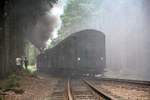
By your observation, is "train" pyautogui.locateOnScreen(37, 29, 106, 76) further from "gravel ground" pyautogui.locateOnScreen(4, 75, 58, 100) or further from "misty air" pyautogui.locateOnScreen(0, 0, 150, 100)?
"gravel ground" pyautogui.locateOnScreen(4, 75, 58, 100)

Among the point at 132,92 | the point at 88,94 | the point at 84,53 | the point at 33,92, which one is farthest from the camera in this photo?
the point at 84,53

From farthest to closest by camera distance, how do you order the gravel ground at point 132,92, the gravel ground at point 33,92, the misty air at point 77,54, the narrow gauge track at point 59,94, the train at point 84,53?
the train at point 84,53 < the misty air at point 77,54 < the gravel ground at point 33,92 < the narrow gauge track at point 59,94 < the gravel ground at point 132,92

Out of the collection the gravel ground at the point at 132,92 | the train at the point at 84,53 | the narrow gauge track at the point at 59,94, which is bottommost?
the narrow gauge track at the point at 59,94

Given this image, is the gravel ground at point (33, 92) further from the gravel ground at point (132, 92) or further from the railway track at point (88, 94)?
the gravel ground at point (132, 92)

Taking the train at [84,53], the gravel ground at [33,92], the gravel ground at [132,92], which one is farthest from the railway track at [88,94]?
the train at [84,53]

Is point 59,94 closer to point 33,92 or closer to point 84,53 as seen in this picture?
point 33,92

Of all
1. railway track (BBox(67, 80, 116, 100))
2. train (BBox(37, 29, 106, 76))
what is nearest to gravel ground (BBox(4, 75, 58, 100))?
railway track (BBox(67, 80, 116, 100))

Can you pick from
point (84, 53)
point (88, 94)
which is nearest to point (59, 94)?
point (88, 94)

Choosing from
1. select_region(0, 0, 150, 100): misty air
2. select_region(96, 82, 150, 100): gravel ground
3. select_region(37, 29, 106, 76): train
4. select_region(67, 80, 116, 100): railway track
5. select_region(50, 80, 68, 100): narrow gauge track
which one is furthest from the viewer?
select_region(37, 29, 106, 76): train

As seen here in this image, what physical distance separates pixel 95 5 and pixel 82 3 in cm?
494

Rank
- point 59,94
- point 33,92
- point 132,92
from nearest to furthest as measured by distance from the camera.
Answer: point 132,92 → point 59,94 → point 33,92

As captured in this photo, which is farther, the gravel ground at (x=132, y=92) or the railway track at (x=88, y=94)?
the gravel ground at (x=132, y=92)

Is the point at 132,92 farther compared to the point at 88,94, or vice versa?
the point at 132,92

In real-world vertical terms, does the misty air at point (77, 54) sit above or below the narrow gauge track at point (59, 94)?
above
